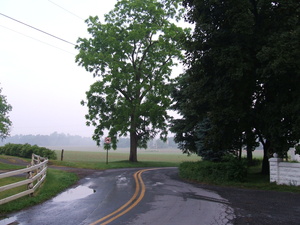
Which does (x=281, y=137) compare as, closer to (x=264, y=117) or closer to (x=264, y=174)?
(x=264, y=117)

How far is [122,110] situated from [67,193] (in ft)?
67.0

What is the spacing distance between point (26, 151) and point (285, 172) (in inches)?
1201

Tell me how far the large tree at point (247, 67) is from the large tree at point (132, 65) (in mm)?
16123

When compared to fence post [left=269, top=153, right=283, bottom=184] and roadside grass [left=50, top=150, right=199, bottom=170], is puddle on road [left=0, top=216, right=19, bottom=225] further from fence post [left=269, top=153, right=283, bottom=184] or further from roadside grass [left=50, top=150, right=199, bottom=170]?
roadside grass [left=50, top=150, right=199, bottom=170]

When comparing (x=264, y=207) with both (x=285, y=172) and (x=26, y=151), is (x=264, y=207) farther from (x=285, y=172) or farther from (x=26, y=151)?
(x=26, y=151)

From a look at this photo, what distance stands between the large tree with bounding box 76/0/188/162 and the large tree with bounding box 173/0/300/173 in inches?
635

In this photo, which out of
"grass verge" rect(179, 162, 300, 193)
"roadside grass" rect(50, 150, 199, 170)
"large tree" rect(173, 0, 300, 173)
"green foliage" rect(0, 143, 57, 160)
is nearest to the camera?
"large tree" rect(173, 0, 300, 173)

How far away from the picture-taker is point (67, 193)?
11008mm

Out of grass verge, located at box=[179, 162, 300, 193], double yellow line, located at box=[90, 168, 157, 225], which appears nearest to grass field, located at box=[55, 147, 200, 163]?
grass verge, located at box=[179, 162, 300, 193]

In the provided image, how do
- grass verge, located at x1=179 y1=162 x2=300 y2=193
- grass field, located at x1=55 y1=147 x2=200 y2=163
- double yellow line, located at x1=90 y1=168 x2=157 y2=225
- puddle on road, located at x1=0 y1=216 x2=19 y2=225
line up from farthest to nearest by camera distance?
grass field, located at x1=55 y1=147 x2=200 y2=163
grass verge, located at x1=179 y1=162 x2=300 y2=193
double yellow line, located at x1=90 y1=168 x2=157 y2=225
puddle on road, located at x1=0 y1=216 x2=19 y2=225

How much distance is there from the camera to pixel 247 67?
39.9 feet

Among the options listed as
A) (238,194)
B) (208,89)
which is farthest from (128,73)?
(238,194)

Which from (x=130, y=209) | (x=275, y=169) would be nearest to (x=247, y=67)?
(x=275, y=169)

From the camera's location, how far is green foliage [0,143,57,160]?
31328 mm
